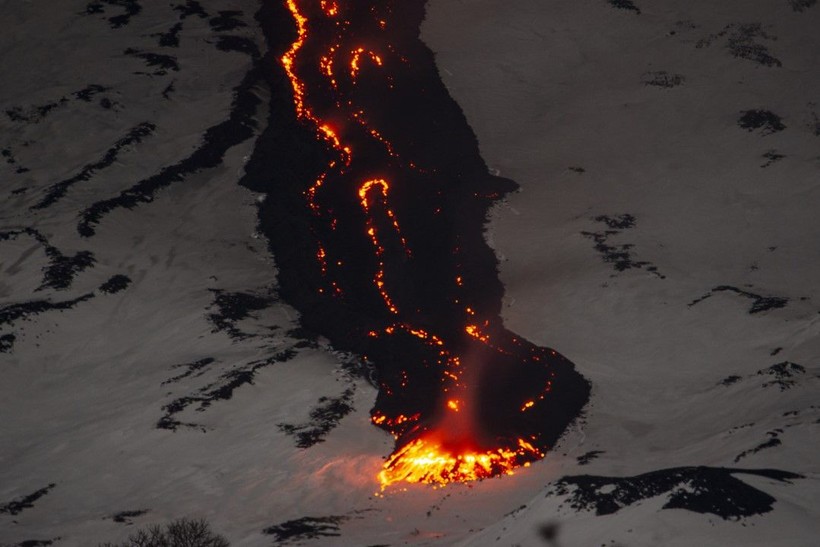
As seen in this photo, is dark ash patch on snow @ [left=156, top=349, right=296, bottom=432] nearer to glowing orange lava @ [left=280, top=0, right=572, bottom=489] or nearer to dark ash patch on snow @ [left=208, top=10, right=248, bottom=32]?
glowing orange lava @ [left=280, top=0, right=572, bottom=489]

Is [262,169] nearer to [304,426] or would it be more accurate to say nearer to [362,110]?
[362,110]

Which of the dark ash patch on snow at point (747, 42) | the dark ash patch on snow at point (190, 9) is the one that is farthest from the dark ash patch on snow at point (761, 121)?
the dark ash patch on snow at point (190, 9)

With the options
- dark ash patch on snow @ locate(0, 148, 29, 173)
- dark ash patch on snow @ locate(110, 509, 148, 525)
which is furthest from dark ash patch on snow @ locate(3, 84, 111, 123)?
dark ash patch on snow @ locate(110, 509, 148, 525)

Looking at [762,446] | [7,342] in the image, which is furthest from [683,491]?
[7,342]

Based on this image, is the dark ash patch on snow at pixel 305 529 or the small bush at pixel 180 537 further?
the dark ash patch on snow at pixel 305 529

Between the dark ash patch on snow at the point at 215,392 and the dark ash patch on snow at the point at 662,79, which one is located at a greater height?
the dark ash patch on snow at the point at 662,79

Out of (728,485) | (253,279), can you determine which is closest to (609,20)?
(253,279)

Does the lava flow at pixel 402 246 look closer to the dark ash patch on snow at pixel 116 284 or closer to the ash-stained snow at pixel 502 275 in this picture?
the ash-stained snow at pixel 502 275
